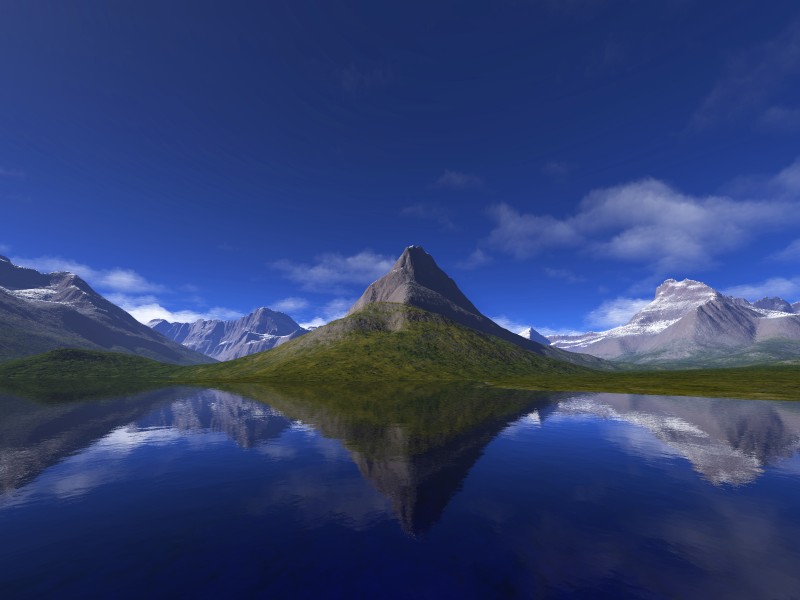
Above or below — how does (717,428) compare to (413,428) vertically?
above

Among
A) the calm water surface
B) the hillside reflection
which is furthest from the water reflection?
the calm water surface

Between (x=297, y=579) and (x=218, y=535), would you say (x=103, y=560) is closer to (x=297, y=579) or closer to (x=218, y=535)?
(x=218, y=535)

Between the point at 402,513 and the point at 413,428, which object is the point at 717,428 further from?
the point at 402,513

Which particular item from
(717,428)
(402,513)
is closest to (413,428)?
(402,513)

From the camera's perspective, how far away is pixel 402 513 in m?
31.6

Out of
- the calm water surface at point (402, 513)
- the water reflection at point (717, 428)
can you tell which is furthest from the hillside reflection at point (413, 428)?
the calm water surface at point (402, 513)

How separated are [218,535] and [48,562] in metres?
10.6

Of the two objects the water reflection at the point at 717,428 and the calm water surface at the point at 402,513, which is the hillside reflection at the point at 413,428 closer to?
the water reflection at the point at 717,428

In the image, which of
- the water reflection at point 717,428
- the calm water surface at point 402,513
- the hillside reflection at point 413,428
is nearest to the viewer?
the calm water surface at point 402,513

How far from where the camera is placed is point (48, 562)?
24391 mm

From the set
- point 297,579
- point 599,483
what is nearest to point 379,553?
point 297,579

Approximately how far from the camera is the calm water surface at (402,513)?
72.6ft

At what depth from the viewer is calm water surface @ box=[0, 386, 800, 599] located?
72.6 feet

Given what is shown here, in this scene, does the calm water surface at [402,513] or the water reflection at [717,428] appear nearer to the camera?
the calm water surface at [402,513]
